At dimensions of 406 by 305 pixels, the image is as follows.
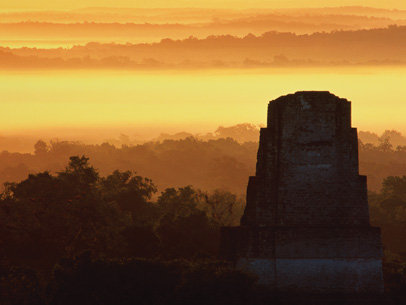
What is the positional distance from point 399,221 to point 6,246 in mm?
33146

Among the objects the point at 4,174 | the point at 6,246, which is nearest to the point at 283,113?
the point at 6,246

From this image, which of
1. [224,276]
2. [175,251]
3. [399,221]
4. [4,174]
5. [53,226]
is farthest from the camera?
[4,174]

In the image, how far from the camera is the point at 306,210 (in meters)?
38.9

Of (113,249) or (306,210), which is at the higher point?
(306,210)

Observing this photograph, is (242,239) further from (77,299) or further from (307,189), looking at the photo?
(77,299)

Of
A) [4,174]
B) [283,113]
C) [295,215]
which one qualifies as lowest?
[295,215]

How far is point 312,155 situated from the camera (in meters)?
38.8

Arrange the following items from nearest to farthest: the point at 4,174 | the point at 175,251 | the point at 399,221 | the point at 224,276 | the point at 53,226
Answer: the point at 224,276 < the point at 175,251 < the point at 53,226 < the point at 399,221 < the point at 4,174

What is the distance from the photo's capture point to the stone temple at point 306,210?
38.6 m

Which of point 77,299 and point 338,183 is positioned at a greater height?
point 338,183

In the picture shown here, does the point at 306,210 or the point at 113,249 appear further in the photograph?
the point at 113,249

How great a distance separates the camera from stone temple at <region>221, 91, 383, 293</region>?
38594 millimetres

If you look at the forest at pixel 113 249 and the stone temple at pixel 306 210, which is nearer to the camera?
the forest at pixel 113 249

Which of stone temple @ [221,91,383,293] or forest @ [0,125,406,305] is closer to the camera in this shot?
forest @ [0,125,406,305]
